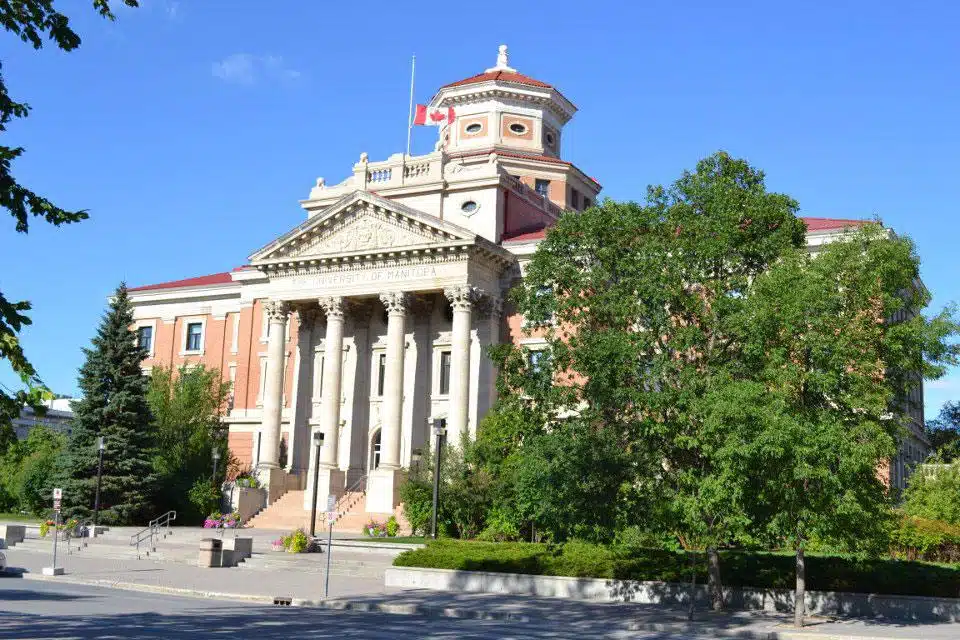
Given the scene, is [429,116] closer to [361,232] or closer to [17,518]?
[361,232]

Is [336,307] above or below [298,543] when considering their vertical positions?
above

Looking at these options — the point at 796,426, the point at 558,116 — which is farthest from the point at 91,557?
the point at 558,116

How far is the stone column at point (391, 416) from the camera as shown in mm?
48031

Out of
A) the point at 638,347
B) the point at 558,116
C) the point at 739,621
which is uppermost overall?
the point at 558,116

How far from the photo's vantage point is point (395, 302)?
167ft

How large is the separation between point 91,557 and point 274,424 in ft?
46.0

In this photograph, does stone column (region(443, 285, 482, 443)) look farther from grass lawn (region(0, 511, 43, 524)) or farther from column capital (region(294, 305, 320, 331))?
grass lawn (region(0, 511, 43, 524))

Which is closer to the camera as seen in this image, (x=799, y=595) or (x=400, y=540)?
(x=799, y=595)

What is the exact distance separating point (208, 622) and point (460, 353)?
2874 cm

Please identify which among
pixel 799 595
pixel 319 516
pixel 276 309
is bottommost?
pixel 799 595

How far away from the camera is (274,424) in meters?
53.7

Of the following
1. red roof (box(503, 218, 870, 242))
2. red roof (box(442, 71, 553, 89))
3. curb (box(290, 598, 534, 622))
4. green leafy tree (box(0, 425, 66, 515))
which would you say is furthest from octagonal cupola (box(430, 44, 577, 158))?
curb (box(290, 598, 534, 622))

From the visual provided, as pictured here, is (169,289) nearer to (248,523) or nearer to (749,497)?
(248,523)

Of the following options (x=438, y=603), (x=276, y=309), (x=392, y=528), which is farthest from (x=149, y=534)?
(x=438, y=603)
